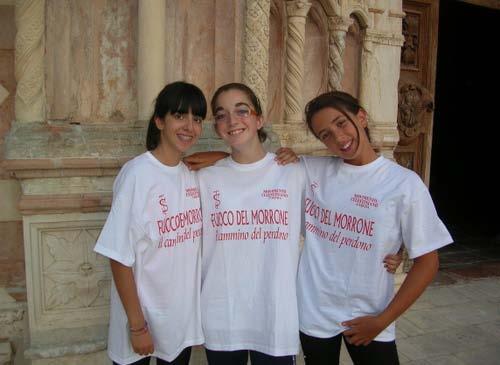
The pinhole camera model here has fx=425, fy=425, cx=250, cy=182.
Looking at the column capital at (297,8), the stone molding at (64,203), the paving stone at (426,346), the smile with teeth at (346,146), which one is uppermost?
the column capital at (297,8)

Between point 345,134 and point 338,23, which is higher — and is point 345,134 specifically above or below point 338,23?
below

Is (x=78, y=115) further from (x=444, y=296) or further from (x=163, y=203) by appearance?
(x=444, y=296)

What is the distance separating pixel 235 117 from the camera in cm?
166

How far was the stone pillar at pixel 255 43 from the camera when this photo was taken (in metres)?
2.46

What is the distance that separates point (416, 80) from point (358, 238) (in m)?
3.31

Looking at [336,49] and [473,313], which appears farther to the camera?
[473,313]

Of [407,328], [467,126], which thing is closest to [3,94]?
[407,328]

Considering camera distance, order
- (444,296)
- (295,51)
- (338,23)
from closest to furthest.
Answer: (295,51)
(338,23)
(444,296)

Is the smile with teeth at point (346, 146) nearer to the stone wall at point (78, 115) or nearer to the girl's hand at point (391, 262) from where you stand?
the girl's hand at point (391, 262)

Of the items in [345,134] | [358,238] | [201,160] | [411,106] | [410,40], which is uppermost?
[410,40]

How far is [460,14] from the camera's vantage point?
21.7 ft

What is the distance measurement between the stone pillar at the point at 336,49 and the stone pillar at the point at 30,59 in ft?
6.13

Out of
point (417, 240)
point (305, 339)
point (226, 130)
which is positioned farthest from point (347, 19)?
point (305, 339)

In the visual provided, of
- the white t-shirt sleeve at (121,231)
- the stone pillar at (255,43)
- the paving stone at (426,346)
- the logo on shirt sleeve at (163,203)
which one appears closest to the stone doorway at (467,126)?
the paving stone at (426,346)
